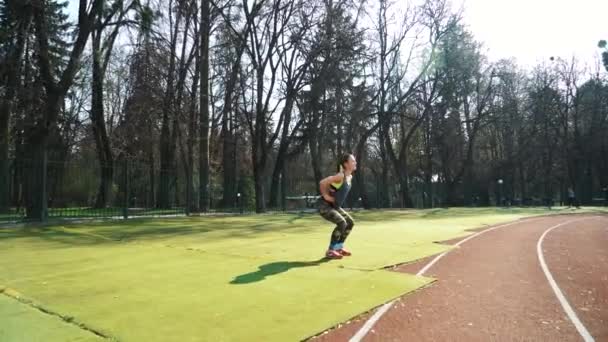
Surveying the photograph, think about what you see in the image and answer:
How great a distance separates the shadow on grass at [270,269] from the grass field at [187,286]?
0.02 meters

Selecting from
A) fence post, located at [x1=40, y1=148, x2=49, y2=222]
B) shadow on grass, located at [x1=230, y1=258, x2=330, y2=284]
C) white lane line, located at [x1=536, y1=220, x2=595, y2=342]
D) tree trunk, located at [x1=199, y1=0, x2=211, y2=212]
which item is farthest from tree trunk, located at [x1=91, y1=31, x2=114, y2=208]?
white lane line, located at [x1=536, y1=220, x2=595, y2=342]

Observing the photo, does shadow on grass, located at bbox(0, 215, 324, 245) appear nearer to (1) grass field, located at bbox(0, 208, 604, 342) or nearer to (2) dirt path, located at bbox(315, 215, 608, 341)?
(1) grass field, located at bbox(0, 208, 604, 342)

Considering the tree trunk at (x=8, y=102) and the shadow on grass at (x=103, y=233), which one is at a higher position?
the tree trunk at (x=8, y=102)

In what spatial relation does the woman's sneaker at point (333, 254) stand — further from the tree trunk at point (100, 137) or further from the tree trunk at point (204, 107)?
the tree trunk at point (204, 107)

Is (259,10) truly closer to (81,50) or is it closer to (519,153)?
(81,50)

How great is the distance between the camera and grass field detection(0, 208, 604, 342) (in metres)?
4.76

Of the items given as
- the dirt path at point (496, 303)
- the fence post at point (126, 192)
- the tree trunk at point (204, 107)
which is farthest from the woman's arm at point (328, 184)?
the tree trunk at point (204, 107)

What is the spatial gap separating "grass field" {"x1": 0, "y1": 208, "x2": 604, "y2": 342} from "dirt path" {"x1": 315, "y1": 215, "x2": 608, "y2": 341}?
412 millimetres

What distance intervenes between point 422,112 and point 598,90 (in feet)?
82.9

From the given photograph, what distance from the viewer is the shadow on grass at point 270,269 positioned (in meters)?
7.05

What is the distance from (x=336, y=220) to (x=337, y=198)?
1.42 ft

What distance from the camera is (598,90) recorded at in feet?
179

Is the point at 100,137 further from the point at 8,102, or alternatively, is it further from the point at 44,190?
the point at 44,190

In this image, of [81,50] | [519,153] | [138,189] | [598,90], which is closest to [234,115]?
[138,189]
